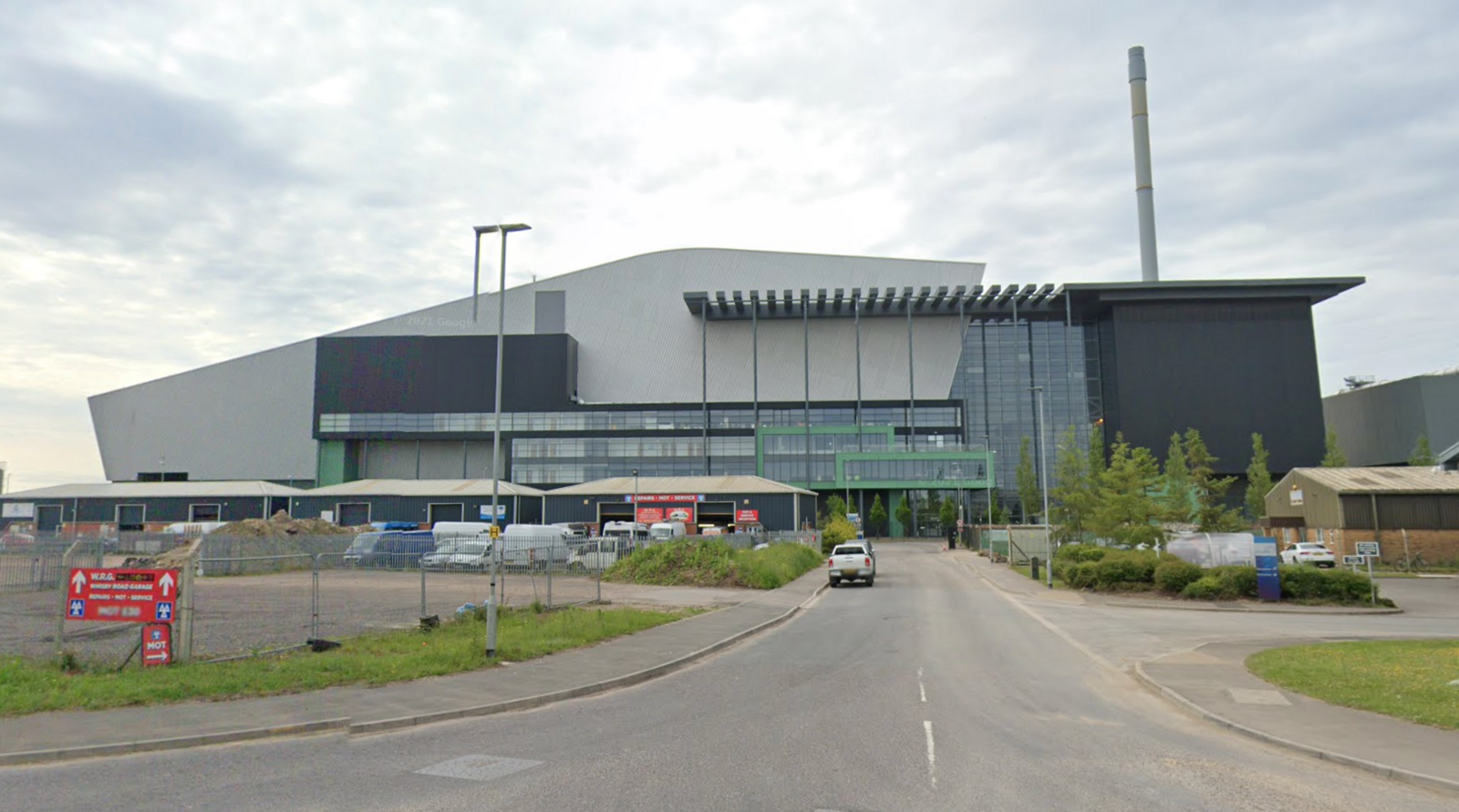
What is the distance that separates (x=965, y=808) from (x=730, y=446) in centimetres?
9822

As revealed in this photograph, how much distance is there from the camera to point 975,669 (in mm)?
15875

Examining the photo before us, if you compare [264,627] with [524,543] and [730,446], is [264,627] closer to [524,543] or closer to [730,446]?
[524,543]

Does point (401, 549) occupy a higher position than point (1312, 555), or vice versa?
point (401, 549)

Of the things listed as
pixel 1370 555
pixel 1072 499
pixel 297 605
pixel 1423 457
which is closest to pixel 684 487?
pixel 1072 499

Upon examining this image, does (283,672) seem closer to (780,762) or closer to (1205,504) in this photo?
(780,762)

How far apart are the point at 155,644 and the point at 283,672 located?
2325mm

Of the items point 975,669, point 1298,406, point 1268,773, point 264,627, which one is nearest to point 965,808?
point 1268,773

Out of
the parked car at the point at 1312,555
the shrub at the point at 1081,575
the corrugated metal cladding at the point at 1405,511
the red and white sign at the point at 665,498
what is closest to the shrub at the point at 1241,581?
the shrub at the point at 1081,575

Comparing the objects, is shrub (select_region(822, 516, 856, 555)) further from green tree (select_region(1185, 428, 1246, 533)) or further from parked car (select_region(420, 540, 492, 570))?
parked car (select_region(420, 540, 492, 570))

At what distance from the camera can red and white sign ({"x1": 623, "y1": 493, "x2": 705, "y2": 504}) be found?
7888 centimetres

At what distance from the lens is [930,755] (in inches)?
370

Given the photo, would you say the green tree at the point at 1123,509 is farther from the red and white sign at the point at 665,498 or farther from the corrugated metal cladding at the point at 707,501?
the red and white sign at the point at 665,498

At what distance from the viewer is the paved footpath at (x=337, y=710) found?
1010 centimetres

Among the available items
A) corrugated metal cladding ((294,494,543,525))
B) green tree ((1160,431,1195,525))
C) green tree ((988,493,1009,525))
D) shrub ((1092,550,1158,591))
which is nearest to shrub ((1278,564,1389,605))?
shrub ((1092,550,1158,591))
